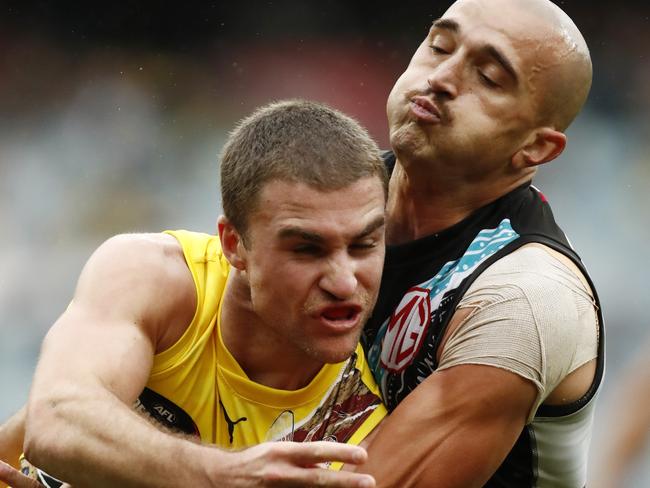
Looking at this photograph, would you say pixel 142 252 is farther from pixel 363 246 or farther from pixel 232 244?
pixel 363 246

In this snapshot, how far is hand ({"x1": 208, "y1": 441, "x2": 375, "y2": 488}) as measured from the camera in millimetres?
2504

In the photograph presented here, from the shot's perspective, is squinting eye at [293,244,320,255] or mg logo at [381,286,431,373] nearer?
squinting eye at [293,244,320,255]

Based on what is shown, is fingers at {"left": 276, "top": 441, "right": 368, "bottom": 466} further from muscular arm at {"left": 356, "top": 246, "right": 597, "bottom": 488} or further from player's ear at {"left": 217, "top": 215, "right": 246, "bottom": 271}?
player's ear at {"left": 217, "top": 215, "right": 246, "bottom": 271}

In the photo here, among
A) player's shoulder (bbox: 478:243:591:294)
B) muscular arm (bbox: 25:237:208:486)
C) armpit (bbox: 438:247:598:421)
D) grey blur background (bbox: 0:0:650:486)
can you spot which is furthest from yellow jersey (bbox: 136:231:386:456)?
grey blur background (bbox: 0:0:650:486)

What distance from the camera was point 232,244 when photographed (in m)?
3.22

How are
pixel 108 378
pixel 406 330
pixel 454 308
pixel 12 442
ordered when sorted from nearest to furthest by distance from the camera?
pixel 108 378 → pixel 454 308 → pixel 406 330 → pixel 12 442

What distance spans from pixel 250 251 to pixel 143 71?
5090mm

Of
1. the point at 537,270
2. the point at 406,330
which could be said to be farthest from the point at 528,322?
the point at 406,330

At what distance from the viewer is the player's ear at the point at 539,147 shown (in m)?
3.69

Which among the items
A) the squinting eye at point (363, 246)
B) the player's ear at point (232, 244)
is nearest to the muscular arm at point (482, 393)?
the squinting eye at point (363, 246)

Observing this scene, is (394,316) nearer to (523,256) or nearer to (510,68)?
(523,256)

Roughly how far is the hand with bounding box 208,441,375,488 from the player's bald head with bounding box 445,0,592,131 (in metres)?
1.57

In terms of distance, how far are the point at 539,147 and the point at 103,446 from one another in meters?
1.80

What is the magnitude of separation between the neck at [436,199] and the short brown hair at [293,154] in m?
0.51
